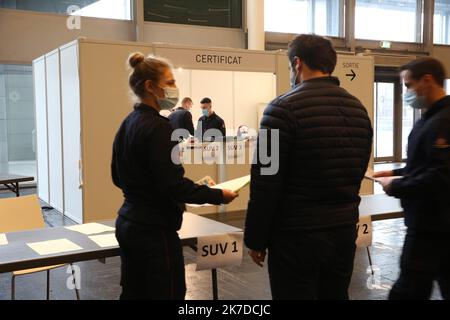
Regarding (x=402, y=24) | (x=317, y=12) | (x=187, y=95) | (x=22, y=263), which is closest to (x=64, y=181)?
(x=187, y=95)

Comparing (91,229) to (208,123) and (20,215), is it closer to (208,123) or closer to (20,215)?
(20,215)

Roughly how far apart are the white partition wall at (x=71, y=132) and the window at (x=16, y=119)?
3.33 m

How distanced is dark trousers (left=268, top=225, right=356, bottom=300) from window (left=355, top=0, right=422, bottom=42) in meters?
11.2

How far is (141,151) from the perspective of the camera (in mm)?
1839

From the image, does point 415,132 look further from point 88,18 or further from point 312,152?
point 88,18

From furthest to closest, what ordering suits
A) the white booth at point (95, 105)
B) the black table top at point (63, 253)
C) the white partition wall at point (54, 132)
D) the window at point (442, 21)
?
the window at point (442, 21) < the white partition wall at point (54, 132) < the white booth at point (95, 105) < the black table top at point (63, 253)

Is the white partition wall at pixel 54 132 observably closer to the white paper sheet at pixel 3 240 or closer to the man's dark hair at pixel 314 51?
the white paper sheet at pixel 3 240

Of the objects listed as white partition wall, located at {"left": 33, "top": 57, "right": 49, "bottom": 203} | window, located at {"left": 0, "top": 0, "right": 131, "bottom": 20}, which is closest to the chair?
white partition wall, located at {"left": 33, "top": 57, "right": 49, "bottom": 203}

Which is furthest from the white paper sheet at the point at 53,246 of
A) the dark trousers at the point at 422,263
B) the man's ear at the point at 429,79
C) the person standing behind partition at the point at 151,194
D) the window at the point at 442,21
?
the window at the point at 442,21

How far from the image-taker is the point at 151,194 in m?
1.87

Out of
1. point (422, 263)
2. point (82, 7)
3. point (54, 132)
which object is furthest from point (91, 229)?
point (82, 7)

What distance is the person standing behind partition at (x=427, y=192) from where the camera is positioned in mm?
2092

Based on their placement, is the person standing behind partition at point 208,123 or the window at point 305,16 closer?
the person standing behind partition at point 208,123

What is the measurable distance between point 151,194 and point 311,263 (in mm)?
616
